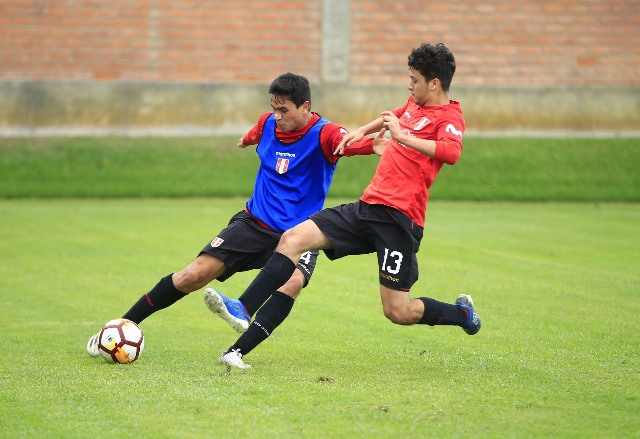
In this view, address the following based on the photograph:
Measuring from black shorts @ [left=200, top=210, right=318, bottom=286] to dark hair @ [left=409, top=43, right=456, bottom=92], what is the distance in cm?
147

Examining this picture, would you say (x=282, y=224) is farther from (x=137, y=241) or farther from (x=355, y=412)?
(x=137, y=241)

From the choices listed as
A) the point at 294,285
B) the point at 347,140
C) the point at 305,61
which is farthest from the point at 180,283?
the point at 305,61

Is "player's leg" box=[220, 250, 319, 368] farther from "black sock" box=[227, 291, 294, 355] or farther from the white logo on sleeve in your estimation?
the white logo on sleeve

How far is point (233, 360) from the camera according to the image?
6.49 metres

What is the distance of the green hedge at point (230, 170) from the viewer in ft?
60.5

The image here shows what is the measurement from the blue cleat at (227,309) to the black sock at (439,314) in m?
1.16

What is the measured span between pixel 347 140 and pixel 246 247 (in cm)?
103

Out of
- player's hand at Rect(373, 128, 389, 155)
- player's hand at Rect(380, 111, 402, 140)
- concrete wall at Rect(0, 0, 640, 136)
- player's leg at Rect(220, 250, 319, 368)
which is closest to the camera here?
player's hand at Rect(380, 111, 402, 140)

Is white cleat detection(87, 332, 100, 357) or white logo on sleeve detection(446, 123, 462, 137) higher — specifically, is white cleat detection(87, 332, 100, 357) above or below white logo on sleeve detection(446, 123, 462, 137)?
below

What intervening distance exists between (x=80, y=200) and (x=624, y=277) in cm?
1032

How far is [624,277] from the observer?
10797 millimetres

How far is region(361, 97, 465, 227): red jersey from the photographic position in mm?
6656

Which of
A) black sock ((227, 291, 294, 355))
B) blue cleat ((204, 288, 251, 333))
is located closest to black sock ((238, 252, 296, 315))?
black sock ((227, 291, 294, 355))

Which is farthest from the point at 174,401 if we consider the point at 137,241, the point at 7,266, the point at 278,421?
the point at 137,241
